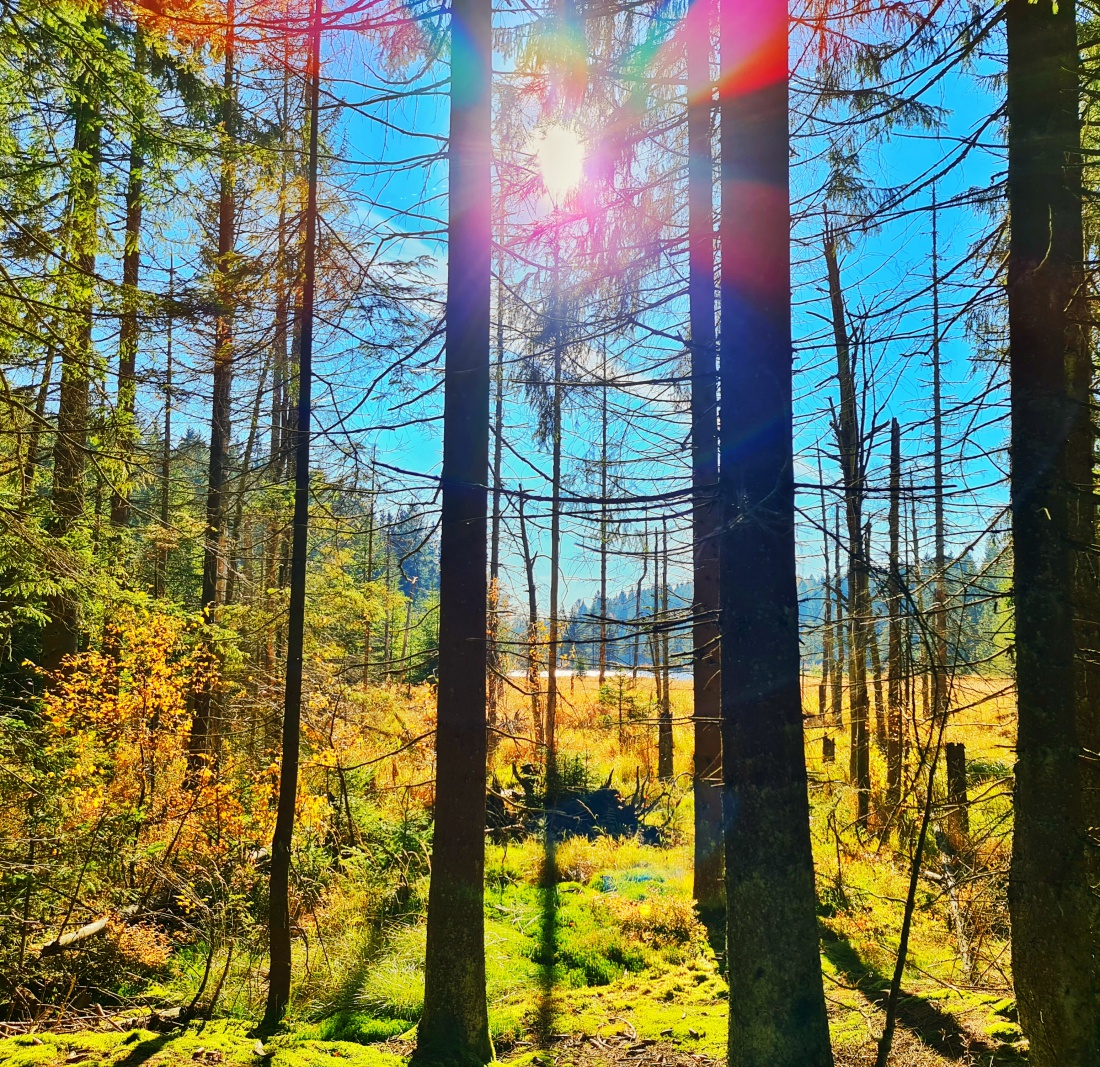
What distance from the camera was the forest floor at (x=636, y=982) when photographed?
425 centimetres

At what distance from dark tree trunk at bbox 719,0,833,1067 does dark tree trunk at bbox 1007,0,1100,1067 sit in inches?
53.0

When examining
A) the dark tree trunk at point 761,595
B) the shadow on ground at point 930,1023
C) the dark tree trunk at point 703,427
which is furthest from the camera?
the dark tree trunk at point 703,427

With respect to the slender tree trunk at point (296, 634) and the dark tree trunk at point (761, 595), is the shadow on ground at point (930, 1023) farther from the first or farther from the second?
the slender tree trunk at point (296, 634)

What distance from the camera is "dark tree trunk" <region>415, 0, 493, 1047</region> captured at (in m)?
4.56

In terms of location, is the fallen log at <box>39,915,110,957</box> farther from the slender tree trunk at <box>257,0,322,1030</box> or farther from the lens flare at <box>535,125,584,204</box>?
the lens flare at <box>535,125,584,204</box>

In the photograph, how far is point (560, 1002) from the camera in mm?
6051

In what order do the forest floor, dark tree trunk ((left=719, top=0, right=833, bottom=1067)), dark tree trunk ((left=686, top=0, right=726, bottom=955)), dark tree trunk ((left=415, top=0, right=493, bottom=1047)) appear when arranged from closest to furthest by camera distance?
dark tree trunk ((left=719, top=0, right=833, bottom=1067))
the forest floor
dark tree trunk ((left=415, top=0, right=493, bottom=1047))
dark tree trunk ((left=686, top=0, right=726, bottom=955))

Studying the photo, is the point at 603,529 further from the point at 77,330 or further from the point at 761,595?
the point at 77,330

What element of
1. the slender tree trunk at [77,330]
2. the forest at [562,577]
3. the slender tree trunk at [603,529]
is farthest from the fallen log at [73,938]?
the slender tree trunk at [603,529]

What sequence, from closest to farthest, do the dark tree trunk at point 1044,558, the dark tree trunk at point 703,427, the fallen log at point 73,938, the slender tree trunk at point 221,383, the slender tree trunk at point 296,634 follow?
the dark tree trunk at point 1044,558, the slender tree trunk at point 296,634, the fallen log at point 73,938, the dark tree trunk at point 703,427, the slender tree trunk at point 221,383

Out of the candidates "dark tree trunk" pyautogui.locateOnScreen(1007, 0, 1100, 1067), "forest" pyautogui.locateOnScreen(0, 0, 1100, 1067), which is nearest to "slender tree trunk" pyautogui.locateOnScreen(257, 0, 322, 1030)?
"forest" pyautogui.locateOnScreen(0, 0, 1100, 1067)

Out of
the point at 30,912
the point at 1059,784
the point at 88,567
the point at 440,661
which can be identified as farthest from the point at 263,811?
the point at 1059,784

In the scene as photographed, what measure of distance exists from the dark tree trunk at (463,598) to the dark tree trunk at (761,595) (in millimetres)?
2250

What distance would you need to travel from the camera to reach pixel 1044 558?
327cm
